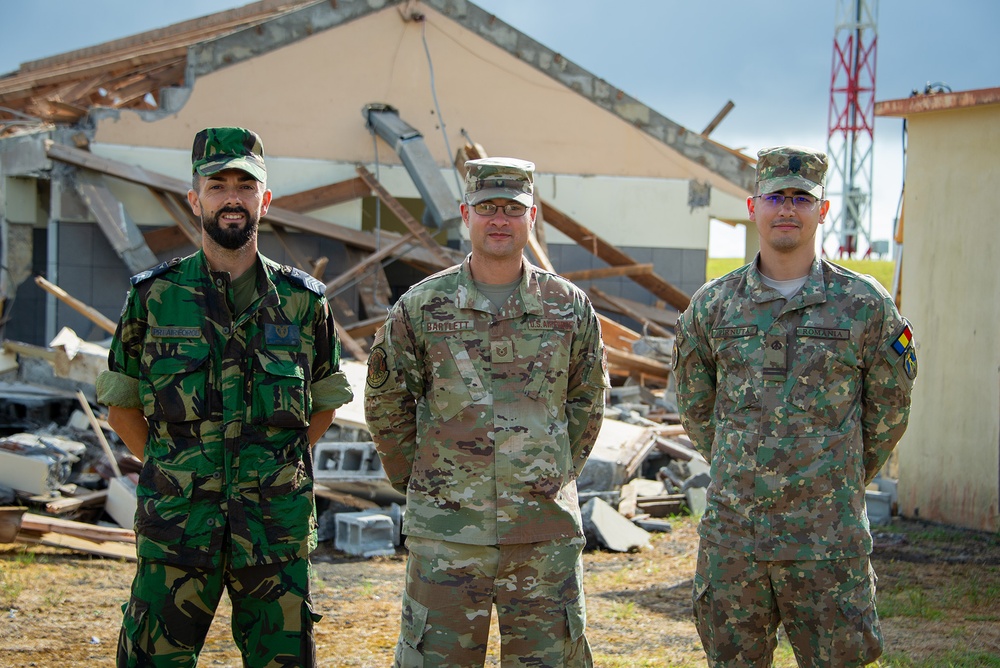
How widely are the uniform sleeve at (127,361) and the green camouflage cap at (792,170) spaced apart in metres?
2.13

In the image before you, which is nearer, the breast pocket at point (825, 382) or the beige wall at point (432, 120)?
the breast pocket at point (825, 382)

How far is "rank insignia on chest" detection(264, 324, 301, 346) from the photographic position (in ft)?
11.3

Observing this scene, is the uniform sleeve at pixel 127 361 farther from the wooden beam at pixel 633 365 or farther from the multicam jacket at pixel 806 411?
the wooden beam at pixel 633 365

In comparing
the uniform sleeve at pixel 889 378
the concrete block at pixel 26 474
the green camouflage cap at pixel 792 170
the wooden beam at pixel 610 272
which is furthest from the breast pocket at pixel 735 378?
the wooden beam at pixel 610 272

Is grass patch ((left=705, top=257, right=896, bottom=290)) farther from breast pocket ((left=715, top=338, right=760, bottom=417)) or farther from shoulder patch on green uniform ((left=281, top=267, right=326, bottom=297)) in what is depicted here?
shoulder patch on green uniform ((left=281, top=267, right=326, bottom=297))

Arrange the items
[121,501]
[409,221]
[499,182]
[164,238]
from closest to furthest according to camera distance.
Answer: [499,182], [121,501], [409,221], [164,238]

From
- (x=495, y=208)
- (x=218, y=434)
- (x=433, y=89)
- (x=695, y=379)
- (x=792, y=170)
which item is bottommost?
(x=218, y=434)

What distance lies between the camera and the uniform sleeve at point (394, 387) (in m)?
3.53

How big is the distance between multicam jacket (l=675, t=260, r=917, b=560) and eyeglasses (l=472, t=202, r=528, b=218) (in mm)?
838

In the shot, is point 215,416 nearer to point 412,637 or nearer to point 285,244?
point 412,637

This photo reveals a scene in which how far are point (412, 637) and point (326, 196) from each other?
10648 millimetres

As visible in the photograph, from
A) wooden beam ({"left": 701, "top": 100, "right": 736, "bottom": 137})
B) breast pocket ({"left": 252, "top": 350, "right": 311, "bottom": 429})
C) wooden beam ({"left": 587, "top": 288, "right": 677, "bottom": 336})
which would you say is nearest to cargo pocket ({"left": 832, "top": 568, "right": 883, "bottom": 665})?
breast pocket ({"left": 252, "top": 350, "right": 311, "bottom": 429})

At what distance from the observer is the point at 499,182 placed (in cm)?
345

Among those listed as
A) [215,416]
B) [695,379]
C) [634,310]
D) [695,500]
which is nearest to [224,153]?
[215,416]
